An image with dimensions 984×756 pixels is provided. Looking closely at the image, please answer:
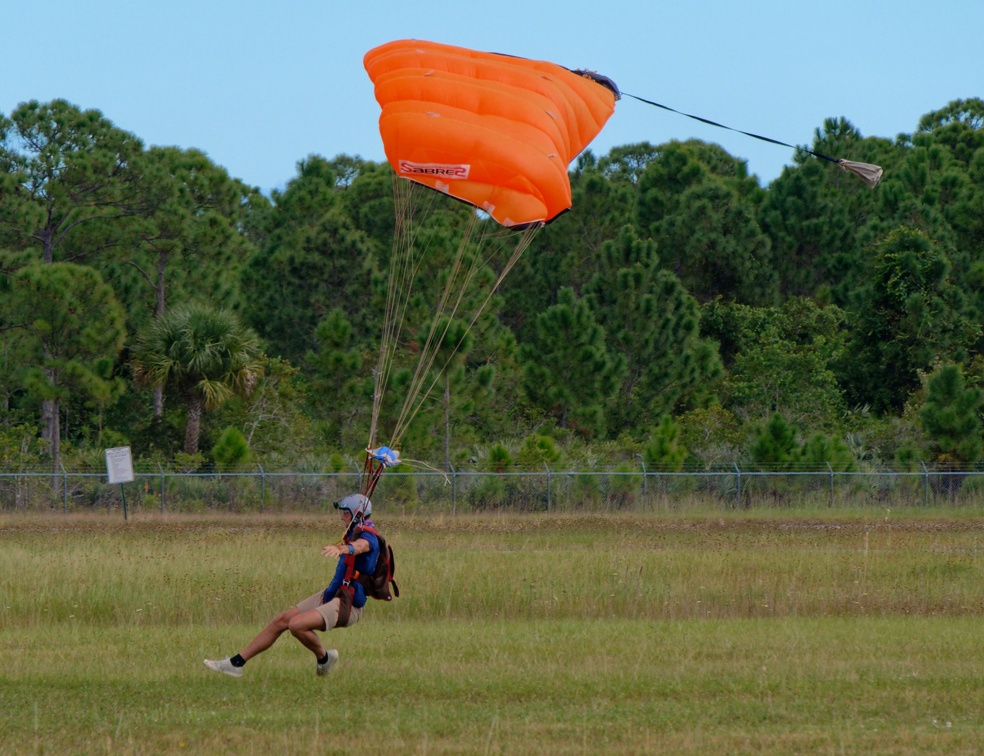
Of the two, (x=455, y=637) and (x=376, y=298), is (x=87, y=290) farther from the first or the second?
(x=455, y=637)

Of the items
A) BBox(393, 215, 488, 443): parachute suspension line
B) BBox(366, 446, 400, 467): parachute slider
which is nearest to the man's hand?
BBox(366, 446, 400, 467): parachute slider

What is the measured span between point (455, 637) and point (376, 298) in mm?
27258

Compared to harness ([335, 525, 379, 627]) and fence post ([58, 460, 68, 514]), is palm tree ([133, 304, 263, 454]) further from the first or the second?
harness ([335, 525, 379, 627])

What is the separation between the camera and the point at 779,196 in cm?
5203

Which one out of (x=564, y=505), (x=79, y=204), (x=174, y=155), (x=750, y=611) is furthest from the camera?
(x=174, y=155)

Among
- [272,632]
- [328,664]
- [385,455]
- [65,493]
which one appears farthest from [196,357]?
[272,632]

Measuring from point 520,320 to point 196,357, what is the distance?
20902 millimetres

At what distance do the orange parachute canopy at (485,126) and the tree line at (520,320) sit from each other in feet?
43.8

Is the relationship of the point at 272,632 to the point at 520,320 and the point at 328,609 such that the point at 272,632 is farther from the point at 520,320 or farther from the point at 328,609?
the point at 520,320

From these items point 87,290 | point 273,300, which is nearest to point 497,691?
point 87,290

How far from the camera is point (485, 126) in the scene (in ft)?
43.8

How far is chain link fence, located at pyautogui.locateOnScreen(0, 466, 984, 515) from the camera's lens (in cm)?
2892

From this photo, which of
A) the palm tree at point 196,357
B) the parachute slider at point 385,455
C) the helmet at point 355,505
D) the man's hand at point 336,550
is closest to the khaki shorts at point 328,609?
the man's hand at point 336,550

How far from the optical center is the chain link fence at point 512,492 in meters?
28.9
